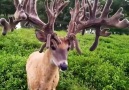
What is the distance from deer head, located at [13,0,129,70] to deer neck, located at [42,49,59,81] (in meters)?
0.17

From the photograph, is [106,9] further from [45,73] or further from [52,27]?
[45,73]

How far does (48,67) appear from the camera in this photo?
629 centimetres

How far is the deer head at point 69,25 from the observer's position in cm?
593

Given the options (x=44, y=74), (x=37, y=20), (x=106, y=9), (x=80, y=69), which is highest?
(x=106, y=9)

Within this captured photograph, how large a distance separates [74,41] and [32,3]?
3.47ft

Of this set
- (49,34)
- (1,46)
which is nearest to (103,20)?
(49,34)

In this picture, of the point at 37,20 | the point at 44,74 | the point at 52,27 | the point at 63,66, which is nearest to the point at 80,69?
the point at 44,74

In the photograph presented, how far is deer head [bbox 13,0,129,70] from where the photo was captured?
5926 millimetres

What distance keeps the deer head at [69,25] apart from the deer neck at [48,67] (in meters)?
0.17

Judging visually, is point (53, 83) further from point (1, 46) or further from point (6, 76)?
point (1, 46)

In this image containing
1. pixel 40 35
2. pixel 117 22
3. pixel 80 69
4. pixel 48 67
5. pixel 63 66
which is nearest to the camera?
pixel 63 66

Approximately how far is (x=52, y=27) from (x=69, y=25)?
0.47 m

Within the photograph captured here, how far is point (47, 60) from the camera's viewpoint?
630cm

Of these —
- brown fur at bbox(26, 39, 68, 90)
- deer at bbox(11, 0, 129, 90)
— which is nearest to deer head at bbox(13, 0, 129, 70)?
deer at bbox(11, 0, 129, 90)
